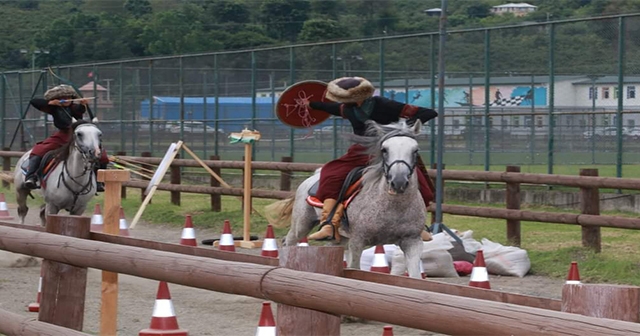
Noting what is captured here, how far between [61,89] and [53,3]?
10197 cm

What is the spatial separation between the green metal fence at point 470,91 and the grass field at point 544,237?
70.8 inches

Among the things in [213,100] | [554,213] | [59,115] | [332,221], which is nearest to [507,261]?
[554,213]

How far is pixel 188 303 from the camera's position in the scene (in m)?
10.9

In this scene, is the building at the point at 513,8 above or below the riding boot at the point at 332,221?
above

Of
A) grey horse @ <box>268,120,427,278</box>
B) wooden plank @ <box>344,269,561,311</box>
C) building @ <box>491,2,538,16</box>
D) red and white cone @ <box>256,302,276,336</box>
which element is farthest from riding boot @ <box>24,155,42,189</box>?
building @ <box>491,2,538,16</box>

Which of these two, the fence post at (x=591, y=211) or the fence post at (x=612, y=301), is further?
the fence post at (x=591, y=211)

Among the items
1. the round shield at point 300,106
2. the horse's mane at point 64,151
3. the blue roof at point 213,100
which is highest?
the blue roof at point 213,100

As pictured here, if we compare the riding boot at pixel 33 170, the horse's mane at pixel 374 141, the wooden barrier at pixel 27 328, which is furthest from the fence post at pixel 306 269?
the riding boot at pixel 33 170

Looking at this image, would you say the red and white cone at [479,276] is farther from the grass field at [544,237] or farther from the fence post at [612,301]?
the fence post at [612,301]

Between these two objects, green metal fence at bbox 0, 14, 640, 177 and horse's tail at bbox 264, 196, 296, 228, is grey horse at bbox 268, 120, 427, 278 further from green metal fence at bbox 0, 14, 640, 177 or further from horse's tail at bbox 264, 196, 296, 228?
green metal fence at bbox 0, 14, 640, 177

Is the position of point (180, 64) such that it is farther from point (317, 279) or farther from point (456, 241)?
point (317, 279)

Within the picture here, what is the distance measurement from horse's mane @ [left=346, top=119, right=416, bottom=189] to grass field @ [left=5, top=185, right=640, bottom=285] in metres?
3.09

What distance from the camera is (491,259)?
500 inches

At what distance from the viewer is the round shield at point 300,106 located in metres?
11.9
